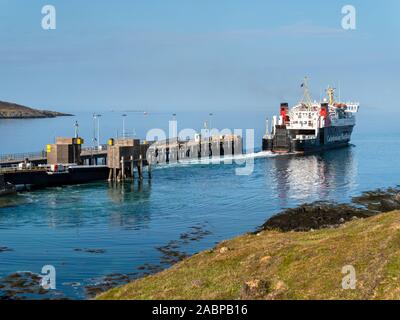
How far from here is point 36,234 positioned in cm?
4988

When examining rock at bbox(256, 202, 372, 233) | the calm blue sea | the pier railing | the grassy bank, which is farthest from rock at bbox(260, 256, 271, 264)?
the pier railing

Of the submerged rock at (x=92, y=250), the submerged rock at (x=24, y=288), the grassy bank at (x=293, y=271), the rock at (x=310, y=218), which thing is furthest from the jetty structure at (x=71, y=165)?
the grassy bank at (x=293, y=271)

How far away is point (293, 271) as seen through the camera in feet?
83.9

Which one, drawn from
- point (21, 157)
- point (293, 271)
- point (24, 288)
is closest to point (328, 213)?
point (24, 288)

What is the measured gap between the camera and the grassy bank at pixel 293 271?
22859 millimetres

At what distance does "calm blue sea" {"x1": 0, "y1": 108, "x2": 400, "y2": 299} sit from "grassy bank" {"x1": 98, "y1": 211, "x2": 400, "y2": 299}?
22.6ft

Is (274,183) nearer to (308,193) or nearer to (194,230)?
(308,193)

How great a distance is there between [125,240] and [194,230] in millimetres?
7035

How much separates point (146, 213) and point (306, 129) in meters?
91.1

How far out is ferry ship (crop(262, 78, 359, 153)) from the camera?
137875 millimetres

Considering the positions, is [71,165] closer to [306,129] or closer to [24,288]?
[24,288]

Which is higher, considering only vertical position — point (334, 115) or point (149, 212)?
point (334, 115)

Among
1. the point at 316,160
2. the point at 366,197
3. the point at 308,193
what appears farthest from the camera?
the point at 316,160
